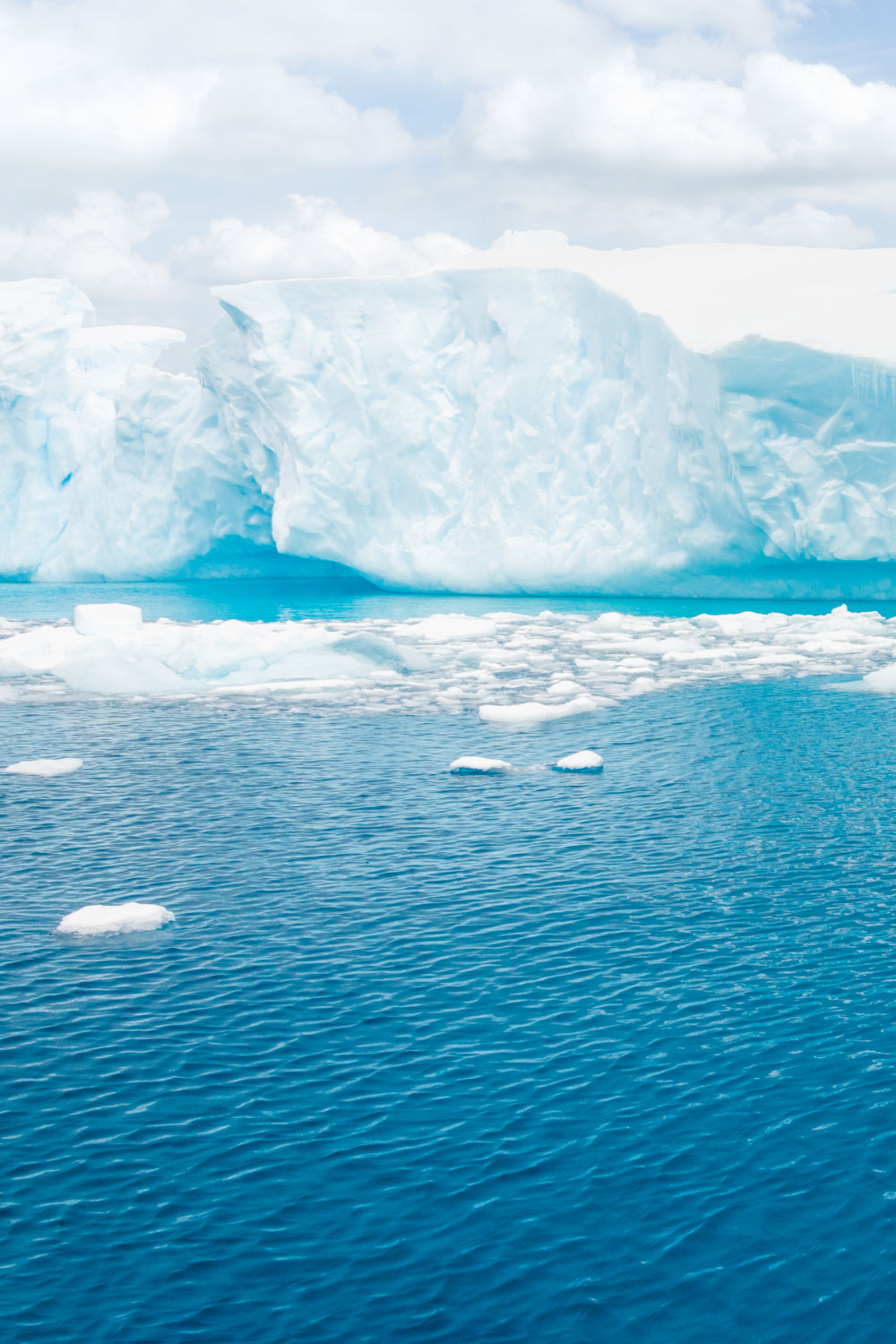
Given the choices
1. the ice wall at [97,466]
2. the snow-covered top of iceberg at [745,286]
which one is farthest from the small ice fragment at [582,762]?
the ice wall at [97,466]

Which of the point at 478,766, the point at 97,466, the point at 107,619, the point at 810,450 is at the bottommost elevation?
the point at 478,766

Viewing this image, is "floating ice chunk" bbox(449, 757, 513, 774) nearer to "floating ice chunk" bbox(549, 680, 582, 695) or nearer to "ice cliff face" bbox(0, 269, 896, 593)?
"floating ice chunk" bbox(549, 680, 582, 695)

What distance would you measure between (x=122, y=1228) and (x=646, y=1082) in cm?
325

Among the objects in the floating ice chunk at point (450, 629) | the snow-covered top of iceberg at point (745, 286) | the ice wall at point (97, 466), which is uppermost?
the snow-covered top of iceberg at point (745, 286)

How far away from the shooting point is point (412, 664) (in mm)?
24734

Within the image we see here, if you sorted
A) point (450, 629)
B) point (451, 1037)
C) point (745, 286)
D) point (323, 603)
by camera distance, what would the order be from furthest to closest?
point (323, 603) < point (745, 286) < point (450, 629) < point (451, 1037)

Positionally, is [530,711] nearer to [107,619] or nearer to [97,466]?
[107,619]

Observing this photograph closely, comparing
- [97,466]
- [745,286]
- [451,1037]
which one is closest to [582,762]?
[451,1037]

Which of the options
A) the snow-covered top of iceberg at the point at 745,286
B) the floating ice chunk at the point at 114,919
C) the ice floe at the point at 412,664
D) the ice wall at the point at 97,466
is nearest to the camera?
the floating ice chunk at the point at 114,919

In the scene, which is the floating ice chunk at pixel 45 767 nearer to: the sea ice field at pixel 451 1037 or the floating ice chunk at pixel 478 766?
the sea ice field at pixel 451 1037

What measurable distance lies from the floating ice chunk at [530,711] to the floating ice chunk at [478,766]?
341cm

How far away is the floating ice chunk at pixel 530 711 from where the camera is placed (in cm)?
1956

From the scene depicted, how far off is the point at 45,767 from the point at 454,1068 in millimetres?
9807

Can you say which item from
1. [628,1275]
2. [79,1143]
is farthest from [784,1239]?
[79,1143]
